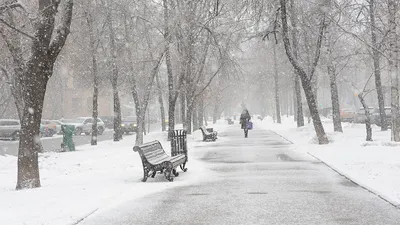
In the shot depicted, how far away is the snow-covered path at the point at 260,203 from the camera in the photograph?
6527 mm

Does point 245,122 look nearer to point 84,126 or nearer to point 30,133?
point 30,133

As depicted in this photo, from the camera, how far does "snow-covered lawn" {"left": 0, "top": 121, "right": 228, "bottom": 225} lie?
273 inches

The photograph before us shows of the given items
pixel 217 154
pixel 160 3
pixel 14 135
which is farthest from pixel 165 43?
pixel 14 135

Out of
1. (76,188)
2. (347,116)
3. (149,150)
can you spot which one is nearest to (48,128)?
(347,116)

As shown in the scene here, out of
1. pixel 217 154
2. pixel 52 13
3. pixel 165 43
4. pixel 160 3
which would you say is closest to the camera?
pixel 52 13

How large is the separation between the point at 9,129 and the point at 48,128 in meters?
6.27

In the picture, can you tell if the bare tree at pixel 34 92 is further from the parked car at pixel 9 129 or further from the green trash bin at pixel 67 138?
the parked car at pixel 9 129

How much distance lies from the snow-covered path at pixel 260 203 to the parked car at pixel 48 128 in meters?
30.0

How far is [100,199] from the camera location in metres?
8.16

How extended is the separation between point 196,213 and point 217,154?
970 cm

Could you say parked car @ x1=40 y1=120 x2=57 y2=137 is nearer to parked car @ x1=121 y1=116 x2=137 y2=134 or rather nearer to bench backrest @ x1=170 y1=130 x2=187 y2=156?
parked car @ x1=121 y1=116 x2=137 y2=134

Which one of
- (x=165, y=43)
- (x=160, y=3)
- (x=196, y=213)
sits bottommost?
(x=196, y=213)

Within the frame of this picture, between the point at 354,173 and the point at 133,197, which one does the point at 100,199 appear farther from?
the point at 354,173

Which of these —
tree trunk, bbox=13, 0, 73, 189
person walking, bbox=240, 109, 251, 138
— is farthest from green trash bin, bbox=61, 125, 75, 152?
person walking, bbox=240, 109, 251, 138
